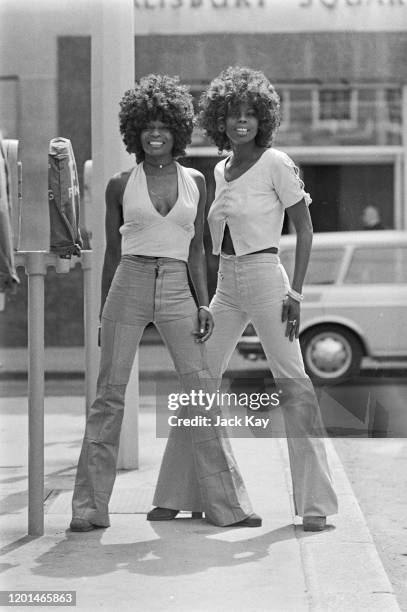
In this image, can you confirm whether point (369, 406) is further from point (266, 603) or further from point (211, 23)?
point (266, 603)

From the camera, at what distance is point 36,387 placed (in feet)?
16.3

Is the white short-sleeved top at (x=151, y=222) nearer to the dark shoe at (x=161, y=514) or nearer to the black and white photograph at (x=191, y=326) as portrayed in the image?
the black and white photograph at (x=191, y=326)

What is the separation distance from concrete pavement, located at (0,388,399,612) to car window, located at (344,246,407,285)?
3.77 m

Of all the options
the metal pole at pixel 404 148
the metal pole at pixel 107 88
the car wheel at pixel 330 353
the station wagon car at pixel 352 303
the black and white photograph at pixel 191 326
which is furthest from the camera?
the car wheel at pixel 330 353

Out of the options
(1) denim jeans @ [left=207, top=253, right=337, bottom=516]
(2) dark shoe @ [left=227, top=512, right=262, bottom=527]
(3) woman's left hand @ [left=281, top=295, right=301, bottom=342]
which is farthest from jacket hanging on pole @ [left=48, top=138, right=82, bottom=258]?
(2) dark shoe @ [left=227, top=512, right=262, bottom=527]

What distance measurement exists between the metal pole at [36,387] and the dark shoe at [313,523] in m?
1.04

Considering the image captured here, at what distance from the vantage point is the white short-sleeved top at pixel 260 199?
5.06 m

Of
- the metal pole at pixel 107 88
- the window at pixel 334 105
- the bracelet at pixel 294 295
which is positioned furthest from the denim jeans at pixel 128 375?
the window at pixel 334 105

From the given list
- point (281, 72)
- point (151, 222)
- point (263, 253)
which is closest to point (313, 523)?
point (263, 253)

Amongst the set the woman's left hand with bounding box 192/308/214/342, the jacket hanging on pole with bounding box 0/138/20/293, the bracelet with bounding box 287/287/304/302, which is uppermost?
the jacket hanging on pole with bounding box 0/138/20/293

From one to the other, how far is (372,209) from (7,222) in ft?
13.8

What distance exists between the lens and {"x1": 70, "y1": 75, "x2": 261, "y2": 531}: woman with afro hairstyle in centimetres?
499

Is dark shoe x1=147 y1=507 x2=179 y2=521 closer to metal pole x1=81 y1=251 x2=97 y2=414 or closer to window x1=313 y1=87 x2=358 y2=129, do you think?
metal pole x1=81 y1=251 x2=97 y2=414

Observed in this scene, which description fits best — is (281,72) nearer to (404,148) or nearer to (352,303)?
(404,148)
